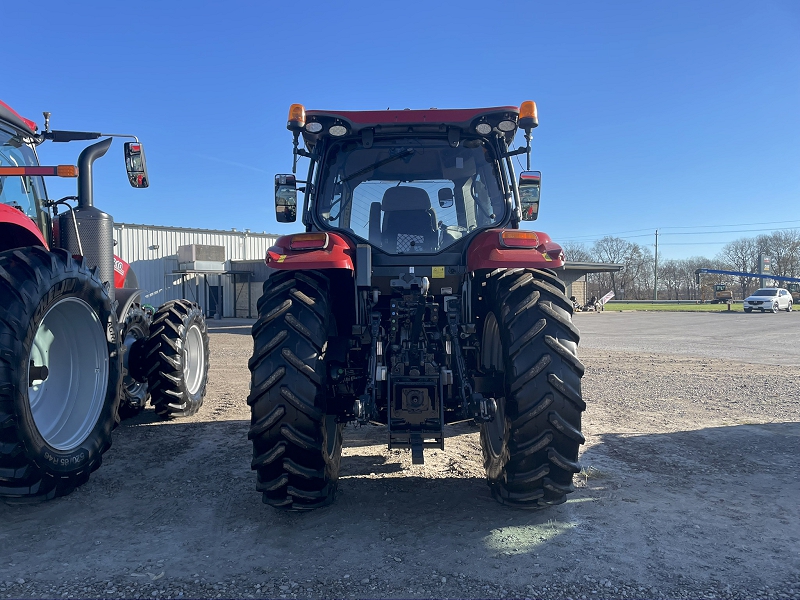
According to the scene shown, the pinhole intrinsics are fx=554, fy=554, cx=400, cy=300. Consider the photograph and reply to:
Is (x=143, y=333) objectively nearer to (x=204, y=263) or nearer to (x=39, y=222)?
(x=39, y=222)

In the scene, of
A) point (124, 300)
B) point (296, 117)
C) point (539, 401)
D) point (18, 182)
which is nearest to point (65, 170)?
point (18, 182)

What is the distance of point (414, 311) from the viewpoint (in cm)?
356

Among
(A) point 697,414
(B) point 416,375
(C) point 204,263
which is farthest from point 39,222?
(C) point 204,263

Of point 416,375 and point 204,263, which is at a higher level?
point 204,263

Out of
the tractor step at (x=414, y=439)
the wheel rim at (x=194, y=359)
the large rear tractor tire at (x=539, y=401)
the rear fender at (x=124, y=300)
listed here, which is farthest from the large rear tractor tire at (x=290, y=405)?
the wheel rim at (x=194, y=359)

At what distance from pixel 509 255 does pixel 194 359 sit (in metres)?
4.80

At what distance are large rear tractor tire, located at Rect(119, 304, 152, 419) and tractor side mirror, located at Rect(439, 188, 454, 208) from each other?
3624 millimetres

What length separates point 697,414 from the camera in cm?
628

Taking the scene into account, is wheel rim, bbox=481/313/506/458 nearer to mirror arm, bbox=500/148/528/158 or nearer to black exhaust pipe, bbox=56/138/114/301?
mirror arm, bbox=500/148/528/158

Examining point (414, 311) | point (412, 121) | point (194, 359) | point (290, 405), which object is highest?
point (412, 121)

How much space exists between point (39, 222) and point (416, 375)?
3639 millimetres

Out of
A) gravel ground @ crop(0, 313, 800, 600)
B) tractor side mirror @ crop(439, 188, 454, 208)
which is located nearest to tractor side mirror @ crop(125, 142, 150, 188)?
gravel ground @ crop(0, 313, 800, 600)

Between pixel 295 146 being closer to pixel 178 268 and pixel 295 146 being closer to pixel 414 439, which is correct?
pixel 414 439

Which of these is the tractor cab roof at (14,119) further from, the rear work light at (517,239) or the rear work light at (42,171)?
the rear work light at (517,239)
